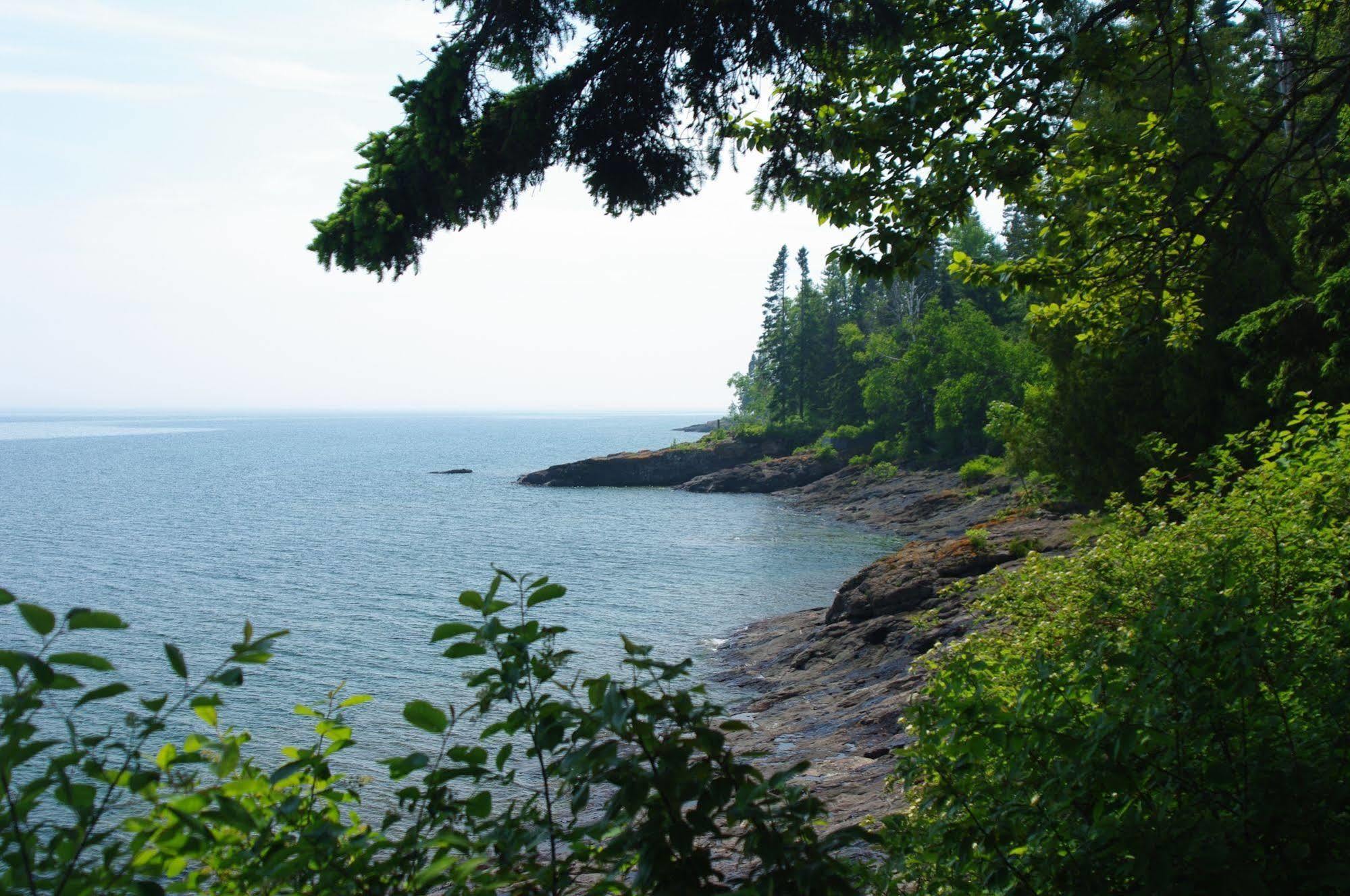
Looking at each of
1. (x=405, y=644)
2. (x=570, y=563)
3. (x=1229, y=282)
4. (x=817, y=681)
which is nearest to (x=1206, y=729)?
(x=817, y=681)

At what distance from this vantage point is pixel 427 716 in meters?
2.35

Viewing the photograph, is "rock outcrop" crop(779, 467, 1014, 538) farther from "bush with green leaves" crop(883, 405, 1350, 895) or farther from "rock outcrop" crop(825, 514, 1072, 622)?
"bush with green leaves" crop(883, 405, 1350, 895)

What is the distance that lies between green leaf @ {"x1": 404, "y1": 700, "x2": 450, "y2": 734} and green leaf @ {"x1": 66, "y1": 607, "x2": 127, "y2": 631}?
67cm

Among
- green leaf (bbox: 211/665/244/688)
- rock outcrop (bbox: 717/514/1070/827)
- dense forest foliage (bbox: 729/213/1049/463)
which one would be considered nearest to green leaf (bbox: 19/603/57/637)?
green leaf (bbox: 211/665/244/688)

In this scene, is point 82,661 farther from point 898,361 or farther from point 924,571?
point 898,361

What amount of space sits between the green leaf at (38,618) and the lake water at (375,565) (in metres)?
17.7

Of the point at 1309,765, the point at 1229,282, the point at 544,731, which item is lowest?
the point at 1309,765

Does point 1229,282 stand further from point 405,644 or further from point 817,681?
point 405,644

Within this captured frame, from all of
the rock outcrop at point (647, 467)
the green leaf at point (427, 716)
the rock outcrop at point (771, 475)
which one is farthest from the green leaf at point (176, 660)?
the rock outcrop at point (647, 467)

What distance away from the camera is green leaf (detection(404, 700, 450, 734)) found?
2.28m

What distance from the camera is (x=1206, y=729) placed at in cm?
418

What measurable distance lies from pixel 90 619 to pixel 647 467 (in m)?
75.5

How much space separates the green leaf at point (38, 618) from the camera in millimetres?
1896

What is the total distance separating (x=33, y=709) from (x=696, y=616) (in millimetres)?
28934
